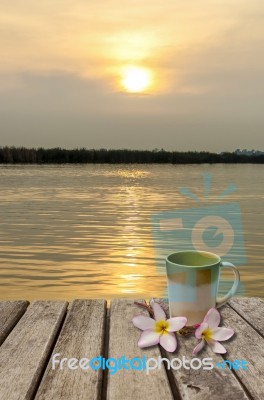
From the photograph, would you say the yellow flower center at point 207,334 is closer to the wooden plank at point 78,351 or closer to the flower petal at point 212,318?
the flower petal at point 212,318

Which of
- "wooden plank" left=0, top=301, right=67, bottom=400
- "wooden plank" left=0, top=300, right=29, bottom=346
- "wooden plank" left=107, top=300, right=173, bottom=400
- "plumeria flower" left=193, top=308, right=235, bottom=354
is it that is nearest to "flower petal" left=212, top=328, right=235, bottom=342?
"plumeria flower" left=193, top=308, right=235, bottom=354

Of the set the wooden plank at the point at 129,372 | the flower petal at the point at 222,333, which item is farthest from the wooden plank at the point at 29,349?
the flower petal at the point at 222,333

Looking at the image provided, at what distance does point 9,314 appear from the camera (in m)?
Result: 1.95

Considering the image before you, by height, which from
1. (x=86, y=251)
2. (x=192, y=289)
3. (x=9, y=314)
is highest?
(x=192, y=289)

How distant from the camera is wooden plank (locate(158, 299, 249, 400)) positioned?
4.36ft

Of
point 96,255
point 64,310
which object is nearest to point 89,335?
point 64,310

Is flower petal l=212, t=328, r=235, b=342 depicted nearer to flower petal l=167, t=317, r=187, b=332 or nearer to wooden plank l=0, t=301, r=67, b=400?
flower petal l=167, t=317, r=187, b=332

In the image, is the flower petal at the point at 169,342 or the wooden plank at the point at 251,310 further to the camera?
the wooden plank at the point at 251,310

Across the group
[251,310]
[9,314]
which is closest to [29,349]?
[9,314]

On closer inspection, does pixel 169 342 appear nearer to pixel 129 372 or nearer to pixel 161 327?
pixel 161 327

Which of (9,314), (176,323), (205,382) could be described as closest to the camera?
(205,382)

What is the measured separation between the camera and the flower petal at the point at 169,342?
1.57 metres

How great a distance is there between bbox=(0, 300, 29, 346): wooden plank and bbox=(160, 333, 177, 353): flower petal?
1.88ft

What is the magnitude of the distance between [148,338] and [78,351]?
243 millimetres
